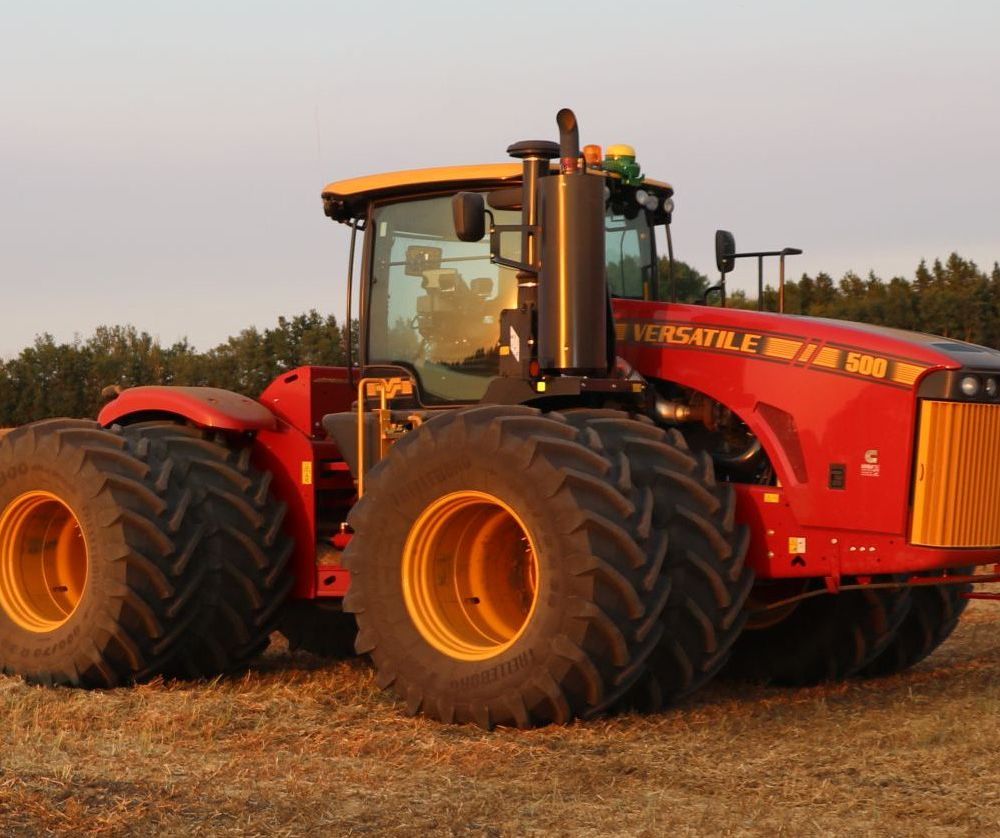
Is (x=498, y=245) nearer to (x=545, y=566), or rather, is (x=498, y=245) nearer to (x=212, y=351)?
(x=545, y=566)

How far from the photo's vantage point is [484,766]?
6.23 m

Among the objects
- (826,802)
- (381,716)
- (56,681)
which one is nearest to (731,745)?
(826,802)

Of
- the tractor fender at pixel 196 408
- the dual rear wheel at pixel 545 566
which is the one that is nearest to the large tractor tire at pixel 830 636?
the dual rear wheel at pixel 545 566

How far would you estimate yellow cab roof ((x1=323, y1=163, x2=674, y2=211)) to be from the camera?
804cm

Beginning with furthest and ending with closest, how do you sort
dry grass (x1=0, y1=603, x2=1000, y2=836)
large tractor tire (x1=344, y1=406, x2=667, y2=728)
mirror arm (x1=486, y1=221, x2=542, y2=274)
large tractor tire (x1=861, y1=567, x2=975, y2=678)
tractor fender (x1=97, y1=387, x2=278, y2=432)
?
large tractor tire (x1=861, y1=567, x2=975, y2=678) < tractor fender (x1=97, y1=387, x2=278, y2=432) < mirror arm (x1=486, y1=221, x2=542, y2=274) < large tractor tire (x1=344, y1=406, x2=667, y2=728) < dry grass (x1=0, y1=603, x2=1000, y2=836)

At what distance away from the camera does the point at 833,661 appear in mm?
8633

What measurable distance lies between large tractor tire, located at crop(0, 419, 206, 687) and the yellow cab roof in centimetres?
174

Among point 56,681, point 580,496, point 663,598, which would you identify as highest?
point 580,496

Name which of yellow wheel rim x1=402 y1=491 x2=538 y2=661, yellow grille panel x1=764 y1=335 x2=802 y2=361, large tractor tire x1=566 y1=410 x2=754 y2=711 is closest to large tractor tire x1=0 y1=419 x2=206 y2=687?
yellow wheel rim x1=402 y1=491 x2=538 y2=661

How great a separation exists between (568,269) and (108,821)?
3.40 meters

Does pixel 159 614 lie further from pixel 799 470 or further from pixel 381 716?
pixel 799 470

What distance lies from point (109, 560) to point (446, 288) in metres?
2.24

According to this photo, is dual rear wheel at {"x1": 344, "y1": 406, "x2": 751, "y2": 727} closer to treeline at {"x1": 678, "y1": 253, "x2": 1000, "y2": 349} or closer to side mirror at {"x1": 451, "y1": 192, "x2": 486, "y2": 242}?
side mirror at {"x1": 451, "y1": 192, "x2": 486, "y2": 242}

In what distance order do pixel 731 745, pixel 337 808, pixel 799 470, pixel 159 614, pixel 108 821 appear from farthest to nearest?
pixel 159 614 < pixel 799 470 < pixel 731 745 < pixel 337 808 < pixel 108 821
